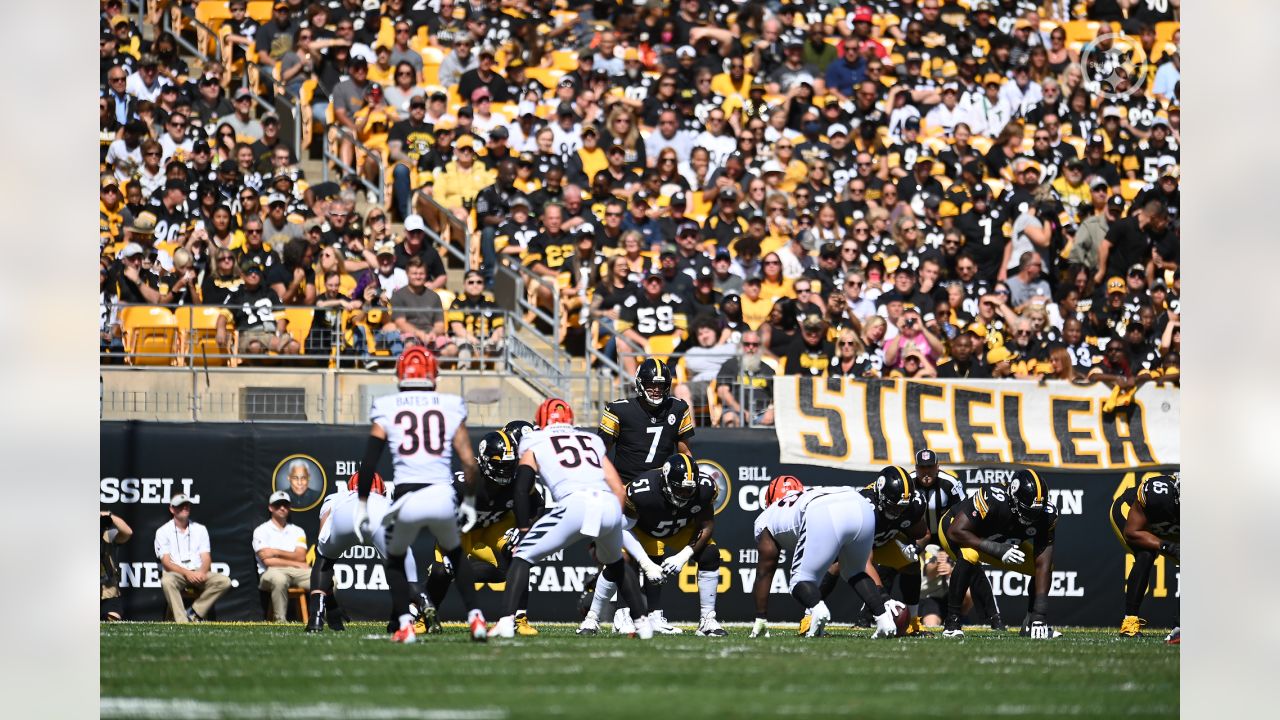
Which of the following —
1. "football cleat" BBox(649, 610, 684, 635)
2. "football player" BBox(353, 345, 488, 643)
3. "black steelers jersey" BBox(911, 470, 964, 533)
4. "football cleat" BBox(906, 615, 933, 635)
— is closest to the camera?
"football player" BBox(353, 345, 488, 643)

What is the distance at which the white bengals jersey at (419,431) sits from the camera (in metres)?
10.5

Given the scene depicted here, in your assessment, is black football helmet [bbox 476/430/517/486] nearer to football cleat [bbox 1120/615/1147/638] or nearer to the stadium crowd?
the stadium crowd

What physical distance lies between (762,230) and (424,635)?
26.3 feet

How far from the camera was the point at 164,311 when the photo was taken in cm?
1587

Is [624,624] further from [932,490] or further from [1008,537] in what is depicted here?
[1008,537]

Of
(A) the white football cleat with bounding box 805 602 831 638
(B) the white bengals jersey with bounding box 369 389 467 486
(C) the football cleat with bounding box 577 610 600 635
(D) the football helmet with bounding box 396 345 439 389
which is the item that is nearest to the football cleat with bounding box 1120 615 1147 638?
(A) the white football cleat with bounding box 805 602 831 638

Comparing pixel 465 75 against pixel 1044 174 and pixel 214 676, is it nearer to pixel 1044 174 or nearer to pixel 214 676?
pixel 1044 174

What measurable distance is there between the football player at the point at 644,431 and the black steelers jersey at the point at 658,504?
245mm

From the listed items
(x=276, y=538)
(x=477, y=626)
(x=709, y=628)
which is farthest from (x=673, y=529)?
(x=276, y=538)

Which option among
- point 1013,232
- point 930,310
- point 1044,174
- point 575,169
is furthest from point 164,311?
point 1044,174

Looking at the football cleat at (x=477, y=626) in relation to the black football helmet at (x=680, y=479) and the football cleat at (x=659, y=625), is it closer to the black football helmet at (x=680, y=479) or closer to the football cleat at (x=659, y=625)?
the football cleat at (x=659, y=625)

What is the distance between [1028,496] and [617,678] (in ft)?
18.9

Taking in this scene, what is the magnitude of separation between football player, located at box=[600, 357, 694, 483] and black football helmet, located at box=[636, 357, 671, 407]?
0.05m

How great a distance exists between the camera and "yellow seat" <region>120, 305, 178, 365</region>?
15.7m
